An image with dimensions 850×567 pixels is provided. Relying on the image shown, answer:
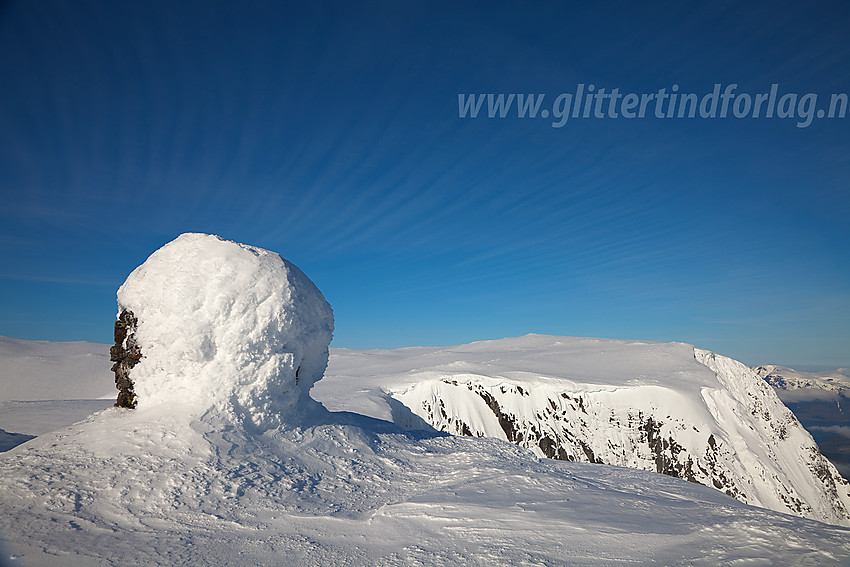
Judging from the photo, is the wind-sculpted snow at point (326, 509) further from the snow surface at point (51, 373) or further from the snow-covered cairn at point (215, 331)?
the snow surface at point (51, 373)

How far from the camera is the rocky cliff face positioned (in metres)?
27.2

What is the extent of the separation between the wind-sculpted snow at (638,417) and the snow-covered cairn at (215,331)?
1654cm

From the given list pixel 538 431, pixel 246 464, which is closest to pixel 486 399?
pixel 538 431

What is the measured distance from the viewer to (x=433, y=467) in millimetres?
8008

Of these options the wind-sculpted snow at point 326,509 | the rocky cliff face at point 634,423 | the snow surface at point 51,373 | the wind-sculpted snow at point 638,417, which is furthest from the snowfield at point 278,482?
the rocky cliff face at point 634,423

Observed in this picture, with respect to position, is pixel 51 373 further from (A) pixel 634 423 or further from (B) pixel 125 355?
(A) pixel 634 423

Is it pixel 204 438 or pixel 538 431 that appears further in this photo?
pixel 538 431

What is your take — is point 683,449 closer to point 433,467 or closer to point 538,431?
point 538,431

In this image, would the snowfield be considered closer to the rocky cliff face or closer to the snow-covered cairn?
the snow-covered cairn

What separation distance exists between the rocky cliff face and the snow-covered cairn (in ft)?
67.2

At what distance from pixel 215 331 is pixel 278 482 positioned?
309 cm

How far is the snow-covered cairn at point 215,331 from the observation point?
7.69m

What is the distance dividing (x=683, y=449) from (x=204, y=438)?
29692 millimetres

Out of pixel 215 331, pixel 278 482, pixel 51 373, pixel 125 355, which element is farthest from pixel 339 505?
pixel 51 373
